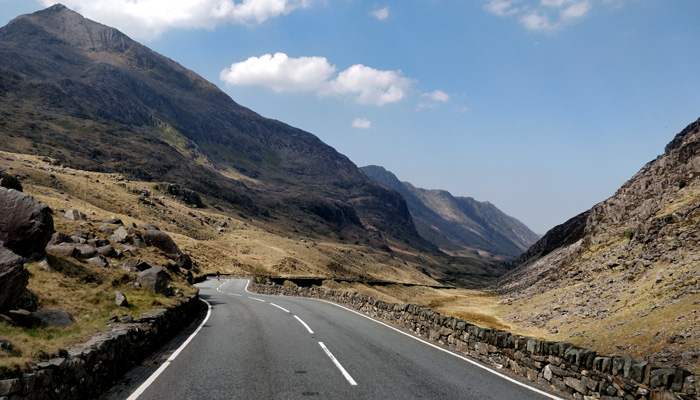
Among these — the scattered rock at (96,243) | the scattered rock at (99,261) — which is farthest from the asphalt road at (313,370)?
the scattered rock at (96,243)

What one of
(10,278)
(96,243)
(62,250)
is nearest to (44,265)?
(62,250)

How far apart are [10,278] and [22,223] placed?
257 inches

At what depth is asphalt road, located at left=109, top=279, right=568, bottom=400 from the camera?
9.02m

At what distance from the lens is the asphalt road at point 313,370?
9.02 m

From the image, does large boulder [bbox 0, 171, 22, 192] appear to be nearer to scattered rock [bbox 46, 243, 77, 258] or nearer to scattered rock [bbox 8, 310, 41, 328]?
scattered rock [bbox 46, 243, 77, 258]

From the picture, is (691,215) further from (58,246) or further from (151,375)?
(58,246)

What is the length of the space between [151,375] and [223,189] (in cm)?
17106

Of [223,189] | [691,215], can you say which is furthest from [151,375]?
[223,189]

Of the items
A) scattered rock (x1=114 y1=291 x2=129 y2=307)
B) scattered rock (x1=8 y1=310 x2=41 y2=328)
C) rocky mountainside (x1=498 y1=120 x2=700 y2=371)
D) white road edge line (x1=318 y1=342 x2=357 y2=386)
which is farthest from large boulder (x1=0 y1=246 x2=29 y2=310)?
rocky mountainside (x1=498 y1=120 x2=700 y2=371)

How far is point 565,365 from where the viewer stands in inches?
414

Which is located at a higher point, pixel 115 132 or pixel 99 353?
pixel 115 132

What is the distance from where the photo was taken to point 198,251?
75.6 m

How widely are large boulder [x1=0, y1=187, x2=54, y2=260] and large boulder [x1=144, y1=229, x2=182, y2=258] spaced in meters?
22.8

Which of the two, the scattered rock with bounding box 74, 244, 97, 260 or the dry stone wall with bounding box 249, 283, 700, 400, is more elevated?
the dry stone wall with bounding box 249, 283, 700, 400
